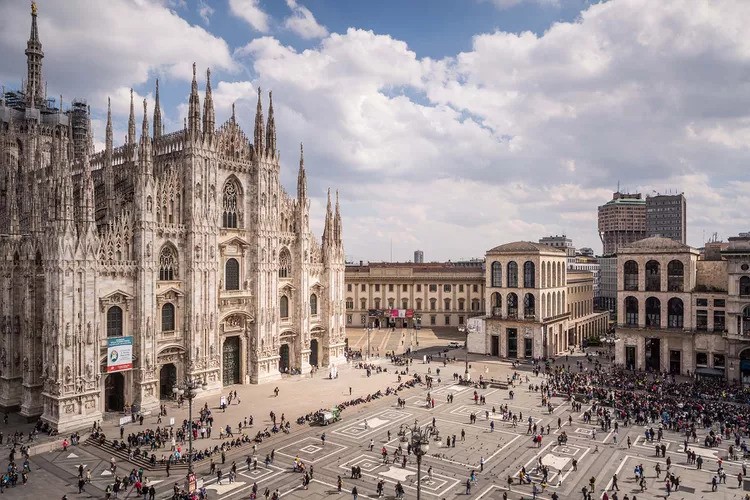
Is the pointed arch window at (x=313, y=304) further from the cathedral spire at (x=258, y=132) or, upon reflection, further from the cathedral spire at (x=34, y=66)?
the cathedral spire at (x=34, y=66)

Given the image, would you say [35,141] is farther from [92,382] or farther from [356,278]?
[356,278]

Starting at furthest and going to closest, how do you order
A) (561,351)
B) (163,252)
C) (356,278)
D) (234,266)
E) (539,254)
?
(356,278) → (561,351) → (539,254) → (234,266) → (163,252)

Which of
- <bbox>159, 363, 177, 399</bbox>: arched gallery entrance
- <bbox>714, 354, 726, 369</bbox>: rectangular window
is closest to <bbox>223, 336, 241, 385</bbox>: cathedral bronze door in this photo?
<bbox>159, 363, 177, 399</bbox>: arched gallery entrance

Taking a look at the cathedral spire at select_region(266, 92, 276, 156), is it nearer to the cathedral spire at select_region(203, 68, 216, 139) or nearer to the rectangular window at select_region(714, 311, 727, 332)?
the cathedral spire at select_region(203, 68, 216, 139)

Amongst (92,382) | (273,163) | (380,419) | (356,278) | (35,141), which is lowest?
(380,419)

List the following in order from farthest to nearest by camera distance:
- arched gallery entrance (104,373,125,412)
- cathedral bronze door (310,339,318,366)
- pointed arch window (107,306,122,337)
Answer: cathedral bronze door (310,339,318,366) → arched gallery entrance (104,373,125,412) → pointed arch window (107,306,122,337)

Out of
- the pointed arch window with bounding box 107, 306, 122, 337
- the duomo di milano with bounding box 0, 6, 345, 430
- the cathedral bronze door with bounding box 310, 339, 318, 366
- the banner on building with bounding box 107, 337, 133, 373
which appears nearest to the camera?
the duomo di milano with bounding box 0, 6, 345, 430

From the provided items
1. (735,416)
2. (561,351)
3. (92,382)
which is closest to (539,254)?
(561,351)
